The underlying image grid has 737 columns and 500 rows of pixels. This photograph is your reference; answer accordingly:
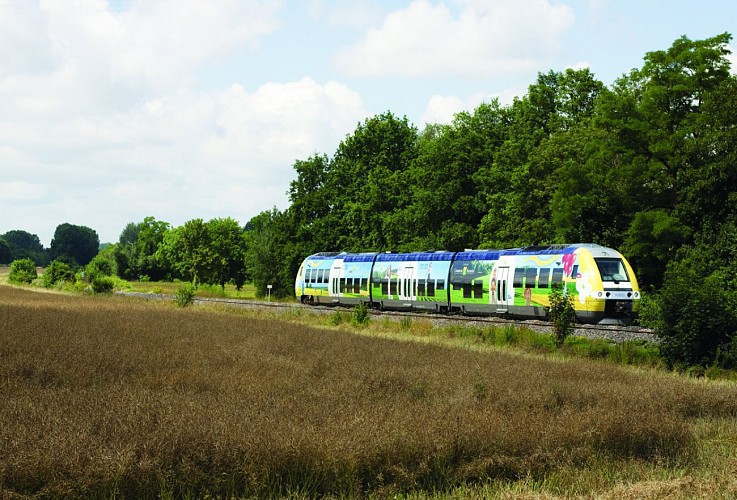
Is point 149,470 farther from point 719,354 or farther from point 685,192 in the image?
point 685,192

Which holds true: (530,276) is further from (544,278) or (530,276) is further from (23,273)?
(23,273)

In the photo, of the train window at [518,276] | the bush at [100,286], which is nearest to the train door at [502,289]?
the train window at [518,276]

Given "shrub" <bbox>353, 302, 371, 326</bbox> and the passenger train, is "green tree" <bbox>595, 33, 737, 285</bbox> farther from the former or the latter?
"shrub" <bbox>353, 302, 371, 326</bbox>

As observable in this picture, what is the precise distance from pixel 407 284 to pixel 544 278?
10.6 m

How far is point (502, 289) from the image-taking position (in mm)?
33844

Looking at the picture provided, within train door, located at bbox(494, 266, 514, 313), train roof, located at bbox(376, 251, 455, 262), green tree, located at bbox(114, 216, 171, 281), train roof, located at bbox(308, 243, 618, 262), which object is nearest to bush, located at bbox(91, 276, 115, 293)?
train roof, located at bbox(308, 243, 618, 262)

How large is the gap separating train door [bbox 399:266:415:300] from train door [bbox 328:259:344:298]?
5995mm

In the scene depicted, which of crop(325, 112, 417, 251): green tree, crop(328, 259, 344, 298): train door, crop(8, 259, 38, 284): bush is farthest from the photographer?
crop(8, 259, 38, 284): bush

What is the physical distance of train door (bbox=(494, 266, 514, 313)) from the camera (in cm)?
3353

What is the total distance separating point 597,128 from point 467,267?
1289 cm

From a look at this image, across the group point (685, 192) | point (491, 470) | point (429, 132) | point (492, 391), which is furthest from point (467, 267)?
point (429, 132)

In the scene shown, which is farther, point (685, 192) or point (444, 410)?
point (685, 192)

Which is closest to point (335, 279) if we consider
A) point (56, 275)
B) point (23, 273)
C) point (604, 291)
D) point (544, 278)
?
point (544, 278)

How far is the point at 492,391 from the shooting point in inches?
487
